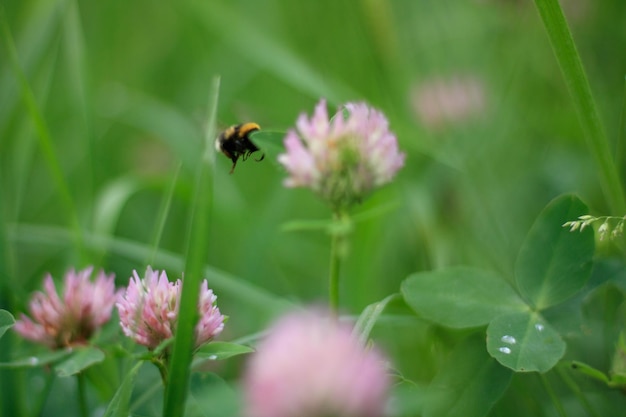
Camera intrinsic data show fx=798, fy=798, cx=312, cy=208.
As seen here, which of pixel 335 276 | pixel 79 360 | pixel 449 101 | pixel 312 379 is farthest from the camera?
pixel 449 101

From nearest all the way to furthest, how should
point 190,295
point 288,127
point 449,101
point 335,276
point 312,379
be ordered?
point 312,379
point 190,295
point 335,276
point 288,127
point 449,101

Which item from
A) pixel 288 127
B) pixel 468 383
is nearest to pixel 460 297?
pixel 468 383

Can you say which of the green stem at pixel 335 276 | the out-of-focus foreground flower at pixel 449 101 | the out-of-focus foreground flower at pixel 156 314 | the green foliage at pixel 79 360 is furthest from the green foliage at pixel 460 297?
the out-of-focus foreground flower at pixel 449 101

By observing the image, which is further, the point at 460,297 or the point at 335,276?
the point at 460,297

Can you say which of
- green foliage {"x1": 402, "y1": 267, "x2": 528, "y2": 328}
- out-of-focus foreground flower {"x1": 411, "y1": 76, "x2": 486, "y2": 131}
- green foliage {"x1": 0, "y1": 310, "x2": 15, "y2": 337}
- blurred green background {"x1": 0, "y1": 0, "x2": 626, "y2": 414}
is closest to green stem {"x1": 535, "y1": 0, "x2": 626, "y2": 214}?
green foliage {"x1": 402, "y1": 267, "x2": 528, "y2": 328}

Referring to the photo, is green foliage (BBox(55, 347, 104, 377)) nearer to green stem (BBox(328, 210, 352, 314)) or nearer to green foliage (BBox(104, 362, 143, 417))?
green foliage (BBox(104, 362, 143, 417))

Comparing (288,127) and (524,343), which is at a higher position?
(288,127)

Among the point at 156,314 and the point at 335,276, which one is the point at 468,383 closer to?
the point at 335,276

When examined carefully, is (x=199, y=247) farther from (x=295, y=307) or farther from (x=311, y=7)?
(x=311, y=7)
